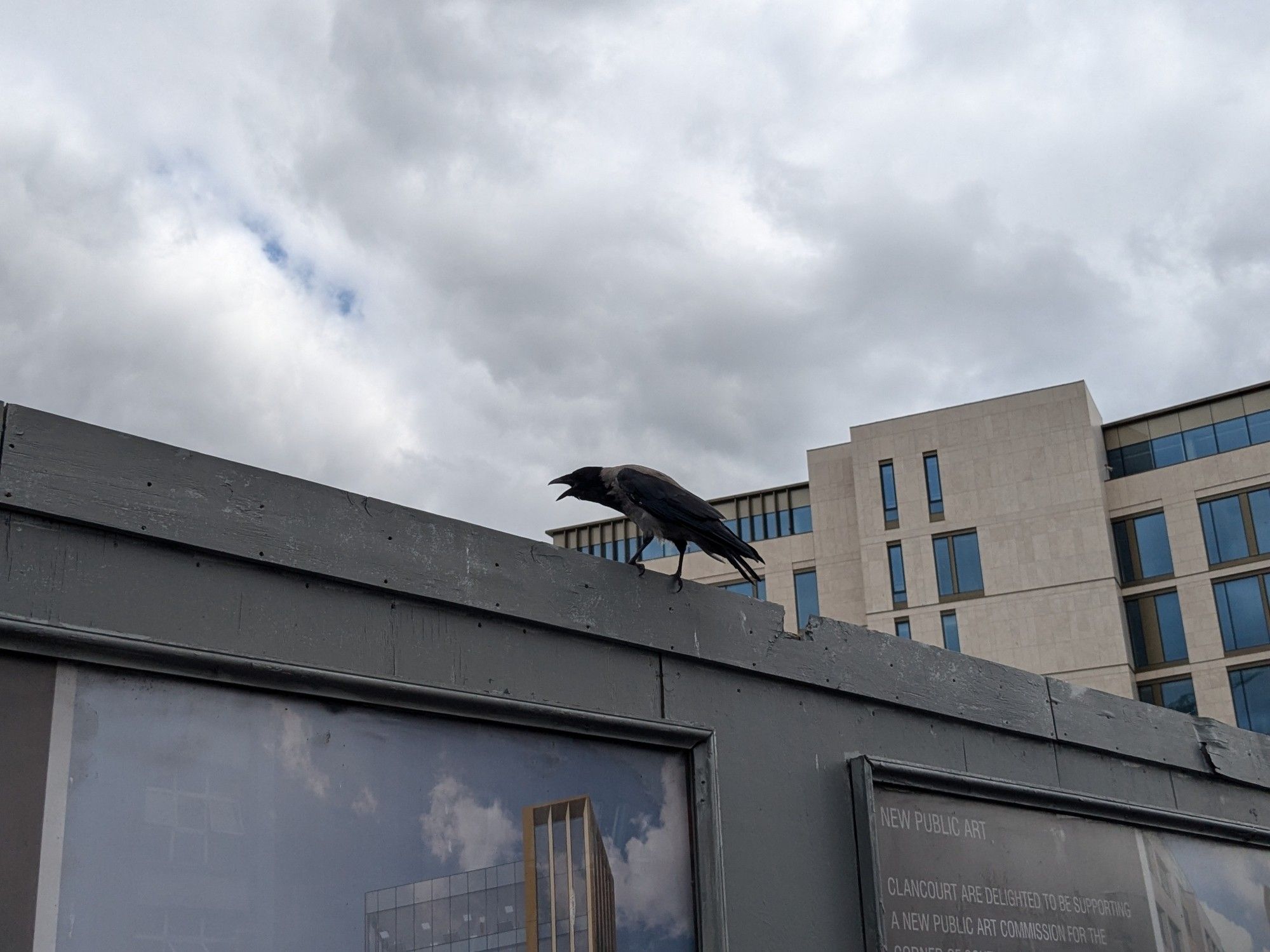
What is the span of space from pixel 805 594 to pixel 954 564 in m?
6.56

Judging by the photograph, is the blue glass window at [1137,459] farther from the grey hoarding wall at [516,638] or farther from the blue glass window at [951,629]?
the grey hoarding wall at [516,638]

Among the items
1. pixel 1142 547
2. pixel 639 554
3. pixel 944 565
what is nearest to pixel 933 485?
pixel 944 565

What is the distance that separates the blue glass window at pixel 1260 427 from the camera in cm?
4206

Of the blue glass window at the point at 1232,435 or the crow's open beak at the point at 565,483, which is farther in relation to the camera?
the blue glass window at the point at 1232,435

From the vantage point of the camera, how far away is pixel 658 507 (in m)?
7.16

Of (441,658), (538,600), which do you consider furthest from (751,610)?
(441,658)

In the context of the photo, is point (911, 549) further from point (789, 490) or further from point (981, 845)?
point (981, 845)

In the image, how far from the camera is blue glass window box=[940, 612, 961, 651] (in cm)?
4534

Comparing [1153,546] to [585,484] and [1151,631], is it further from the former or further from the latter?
[585,484]

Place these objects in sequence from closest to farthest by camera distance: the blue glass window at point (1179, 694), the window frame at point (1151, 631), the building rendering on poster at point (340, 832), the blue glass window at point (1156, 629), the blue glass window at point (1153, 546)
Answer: the building rendering on poster at point (340, 832)
the blue glass window at point (1179, 694)
the window frame at point (1151, 631)
the blue glass window at point (1156, 629)
the blue glass window at point (1153, 546)

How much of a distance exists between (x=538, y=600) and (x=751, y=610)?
5.30ft

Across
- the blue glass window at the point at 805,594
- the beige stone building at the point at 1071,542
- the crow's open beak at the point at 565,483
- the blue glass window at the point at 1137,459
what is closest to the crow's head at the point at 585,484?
the crow's open beak at the point at 565,483

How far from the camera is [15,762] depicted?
14.8 ft

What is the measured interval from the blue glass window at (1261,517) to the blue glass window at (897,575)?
1175 centimetres
